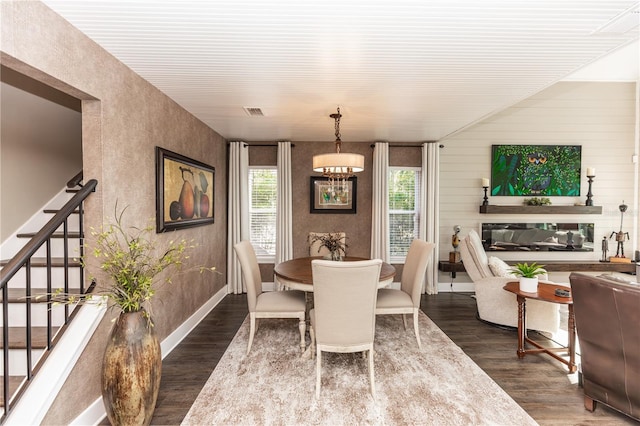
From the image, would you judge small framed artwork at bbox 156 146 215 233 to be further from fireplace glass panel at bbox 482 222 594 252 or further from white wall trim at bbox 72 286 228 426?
fireplace glass panel at bbox 482 222 594 252

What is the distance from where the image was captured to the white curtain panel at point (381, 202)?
203 inches

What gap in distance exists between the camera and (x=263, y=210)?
538 cm

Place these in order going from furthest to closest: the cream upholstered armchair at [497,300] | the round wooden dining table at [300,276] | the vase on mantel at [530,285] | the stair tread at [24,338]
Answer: the cream upholstered armchair at [497,300] → the vase on mantel at [530,285] → the round wooden dining table at [300,276] → the stair tread at [24,338]

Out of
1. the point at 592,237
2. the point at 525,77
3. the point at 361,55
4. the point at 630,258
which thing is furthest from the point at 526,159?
the point at 361,55

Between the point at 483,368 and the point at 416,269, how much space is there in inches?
40.6

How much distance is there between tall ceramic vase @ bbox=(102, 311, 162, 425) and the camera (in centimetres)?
184

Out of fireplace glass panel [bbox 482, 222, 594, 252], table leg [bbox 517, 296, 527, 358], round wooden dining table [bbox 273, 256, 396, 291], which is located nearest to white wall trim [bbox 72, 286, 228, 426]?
round wooden dining table [bbox 273, 256, 396, 291]

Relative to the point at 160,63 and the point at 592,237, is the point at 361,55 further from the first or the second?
the point at 592,237

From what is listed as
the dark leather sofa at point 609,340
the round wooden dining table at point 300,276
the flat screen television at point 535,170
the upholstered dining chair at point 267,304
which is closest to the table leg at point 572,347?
the dark leather sofa at point 609,340

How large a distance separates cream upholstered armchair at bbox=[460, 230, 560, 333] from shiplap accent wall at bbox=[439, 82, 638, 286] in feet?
4.77

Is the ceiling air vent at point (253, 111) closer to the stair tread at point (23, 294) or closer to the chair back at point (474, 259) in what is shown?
the stair tread at point (23, 294)

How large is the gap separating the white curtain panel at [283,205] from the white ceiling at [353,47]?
1.70m

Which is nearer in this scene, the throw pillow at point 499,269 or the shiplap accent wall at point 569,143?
the throw pillow at point 499,269

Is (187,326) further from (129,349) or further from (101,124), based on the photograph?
(101,124)
